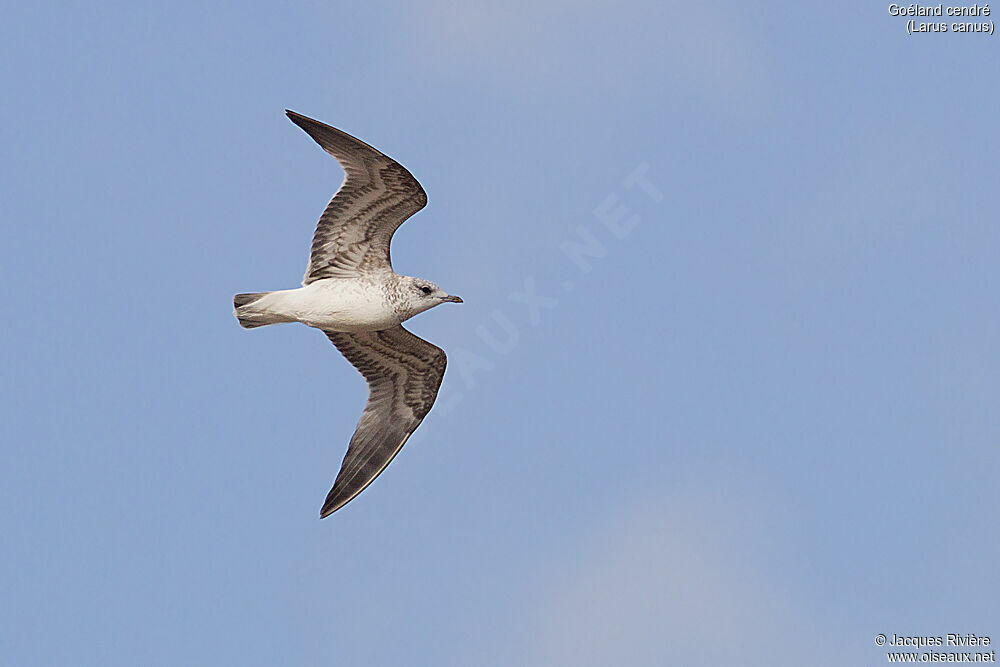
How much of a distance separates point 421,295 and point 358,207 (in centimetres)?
161

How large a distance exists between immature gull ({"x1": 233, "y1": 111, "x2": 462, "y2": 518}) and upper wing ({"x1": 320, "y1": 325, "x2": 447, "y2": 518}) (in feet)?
0.05

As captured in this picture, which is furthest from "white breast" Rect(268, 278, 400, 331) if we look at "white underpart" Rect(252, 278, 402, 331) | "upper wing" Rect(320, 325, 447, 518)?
"upper wing" Rect(320, 325, 447, 518)

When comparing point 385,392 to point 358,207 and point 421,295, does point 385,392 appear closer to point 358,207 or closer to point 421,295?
point 421,295

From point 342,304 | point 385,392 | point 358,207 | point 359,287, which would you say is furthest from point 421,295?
point 385,392

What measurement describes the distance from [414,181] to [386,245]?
3.99 ft

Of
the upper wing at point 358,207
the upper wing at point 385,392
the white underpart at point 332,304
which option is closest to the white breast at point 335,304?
the white underpart at point 332,304

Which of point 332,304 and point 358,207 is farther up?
point 358,207

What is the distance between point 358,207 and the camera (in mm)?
19875

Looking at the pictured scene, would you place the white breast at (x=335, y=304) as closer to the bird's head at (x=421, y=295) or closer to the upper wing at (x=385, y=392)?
the bird's head at (x=421, y=295)

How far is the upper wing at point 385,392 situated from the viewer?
21.5 meters

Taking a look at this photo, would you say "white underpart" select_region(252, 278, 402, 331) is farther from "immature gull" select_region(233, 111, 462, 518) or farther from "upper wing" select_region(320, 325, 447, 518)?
"upper wing" select_region(320, 325, 447, 518)

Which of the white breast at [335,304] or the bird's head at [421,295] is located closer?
the white breast at [335,304]

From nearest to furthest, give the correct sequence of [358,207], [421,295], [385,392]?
[358,207], [421,295], [385,392]

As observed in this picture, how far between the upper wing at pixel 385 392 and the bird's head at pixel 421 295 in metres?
1.08
